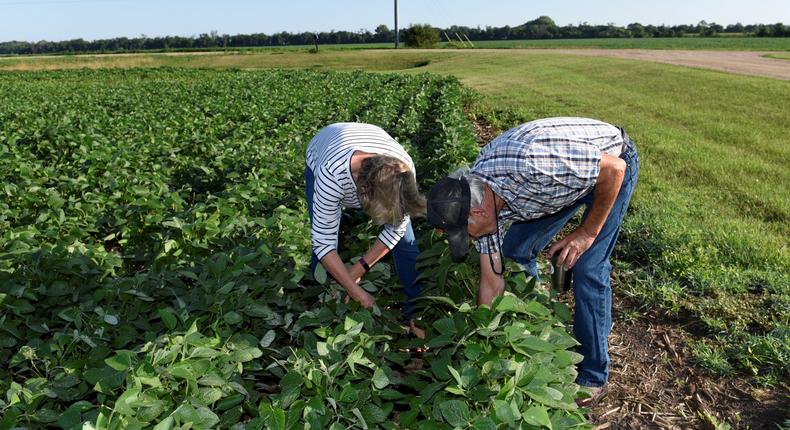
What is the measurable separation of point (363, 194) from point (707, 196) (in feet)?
18.1

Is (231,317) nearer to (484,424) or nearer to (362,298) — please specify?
(362,298)

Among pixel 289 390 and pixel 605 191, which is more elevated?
pixel 605 191

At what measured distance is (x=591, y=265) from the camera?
289cm

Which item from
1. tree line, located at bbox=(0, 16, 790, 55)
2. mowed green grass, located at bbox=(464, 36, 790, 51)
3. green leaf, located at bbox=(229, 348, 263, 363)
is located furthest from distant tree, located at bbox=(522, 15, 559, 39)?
green leaf, located at bbox=(229, 348, 263, 363)

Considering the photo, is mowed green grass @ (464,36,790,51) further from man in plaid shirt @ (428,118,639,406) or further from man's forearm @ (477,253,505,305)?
man's forearm @ (477,253,505,305)

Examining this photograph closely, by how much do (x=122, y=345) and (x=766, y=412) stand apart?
3367mm

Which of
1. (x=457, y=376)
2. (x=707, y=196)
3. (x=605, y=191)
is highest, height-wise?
(x=605, y=191)

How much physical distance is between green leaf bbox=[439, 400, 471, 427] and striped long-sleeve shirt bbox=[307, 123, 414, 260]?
959 millimetres

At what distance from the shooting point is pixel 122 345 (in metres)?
2.87

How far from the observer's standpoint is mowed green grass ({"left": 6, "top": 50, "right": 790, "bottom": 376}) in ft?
13.5

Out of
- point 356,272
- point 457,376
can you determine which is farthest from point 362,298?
point 457,376

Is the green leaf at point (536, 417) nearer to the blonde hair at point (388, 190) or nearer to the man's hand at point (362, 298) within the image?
the blonde hair at point (388, 190)

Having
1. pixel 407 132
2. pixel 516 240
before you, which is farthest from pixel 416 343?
pixel 407 132

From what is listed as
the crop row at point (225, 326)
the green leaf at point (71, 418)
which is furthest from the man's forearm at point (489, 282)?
the green leaf at point (71, 418)
